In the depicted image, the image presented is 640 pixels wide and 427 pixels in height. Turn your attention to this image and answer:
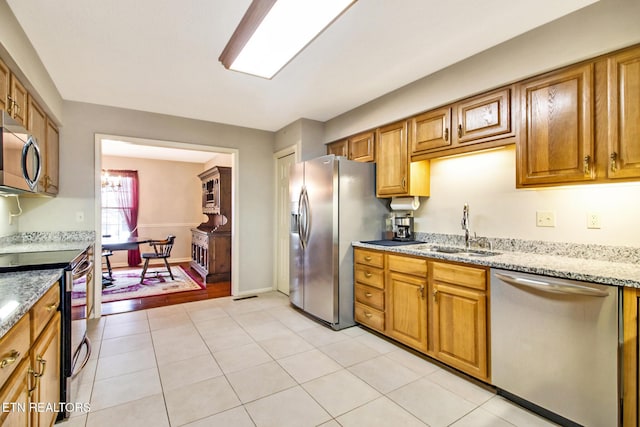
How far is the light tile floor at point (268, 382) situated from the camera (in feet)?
5.78

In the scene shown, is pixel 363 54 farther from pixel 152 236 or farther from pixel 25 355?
pixel 152 236

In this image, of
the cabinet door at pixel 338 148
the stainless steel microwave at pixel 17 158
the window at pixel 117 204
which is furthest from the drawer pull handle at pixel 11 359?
the window at pixel 117 204

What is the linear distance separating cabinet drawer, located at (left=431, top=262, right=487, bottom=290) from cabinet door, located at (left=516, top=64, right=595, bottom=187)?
0.70 m

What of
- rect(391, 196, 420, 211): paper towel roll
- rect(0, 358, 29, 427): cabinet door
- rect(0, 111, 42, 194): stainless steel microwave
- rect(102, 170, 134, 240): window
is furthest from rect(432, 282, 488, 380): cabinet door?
rect(102, 170, 134, 240): window

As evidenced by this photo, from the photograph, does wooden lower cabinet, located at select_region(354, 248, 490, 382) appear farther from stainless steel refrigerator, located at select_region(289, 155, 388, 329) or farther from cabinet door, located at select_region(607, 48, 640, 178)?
cabinet door, located at select_region(607, 48, 640, 178)

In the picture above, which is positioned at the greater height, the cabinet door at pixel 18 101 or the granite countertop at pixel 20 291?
the cabinet door at pixel 18 101

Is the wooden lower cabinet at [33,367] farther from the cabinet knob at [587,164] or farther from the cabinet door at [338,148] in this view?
the cabinet door at [338,148]

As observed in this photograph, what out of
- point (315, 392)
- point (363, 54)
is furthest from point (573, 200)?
point (315, 392)

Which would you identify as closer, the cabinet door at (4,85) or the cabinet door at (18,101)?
the cabinet door at (4,85)

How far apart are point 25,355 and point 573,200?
121 inches

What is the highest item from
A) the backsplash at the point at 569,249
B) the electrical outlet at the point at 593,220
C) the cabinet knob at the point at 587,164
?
the cabinet knob at the point at 587,164

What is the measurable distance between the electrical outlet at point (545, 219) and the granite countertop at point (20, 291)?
114 inches

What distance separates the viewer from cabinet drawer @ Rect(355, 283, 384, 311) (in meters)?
2.84

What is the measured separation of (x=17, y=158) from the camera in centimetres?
183
